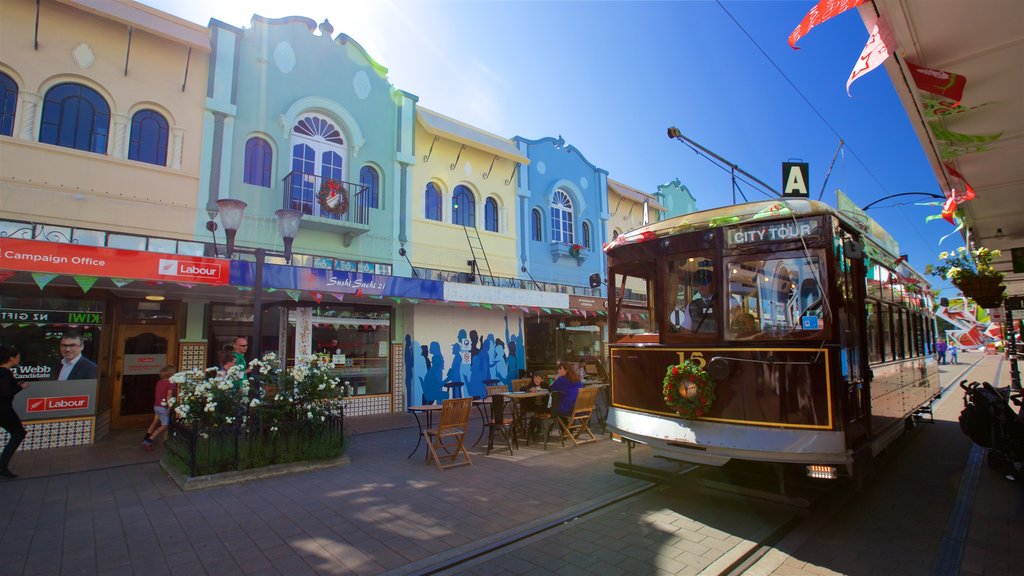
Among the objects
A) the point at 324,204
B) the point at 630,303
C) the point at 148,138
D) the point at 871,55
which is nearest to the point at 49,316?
the point at 148,138

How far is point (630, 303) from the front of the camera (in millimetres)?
6062

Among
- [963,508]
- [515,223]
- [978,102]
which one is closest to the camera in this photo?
[978,102]

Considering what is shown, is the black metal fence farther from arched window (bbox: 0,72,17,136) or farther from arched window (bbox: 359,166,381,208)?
arched window (bbox: 359,166,381,208)

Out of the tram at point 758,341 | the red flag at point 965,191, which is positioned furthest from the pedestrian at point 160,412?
the red flag at point 965,191

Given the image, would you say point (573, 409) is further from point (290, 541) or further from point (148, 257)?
point (148, 257)

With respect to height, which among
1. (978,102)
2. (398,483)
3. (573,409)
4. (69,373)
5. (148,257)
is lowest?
(398,483)

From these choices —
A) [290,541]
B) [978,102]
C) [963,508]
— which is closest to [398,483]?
[290,541]

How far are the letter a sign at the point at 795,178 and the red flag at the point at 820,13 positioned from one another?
6147mm

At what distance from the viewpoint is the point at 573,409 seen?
8625 millimetres

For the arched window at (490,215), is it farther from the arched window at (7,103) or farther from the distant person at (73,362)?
the arched window at (7,103)

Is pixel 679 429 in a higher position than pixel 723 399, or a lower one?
lower

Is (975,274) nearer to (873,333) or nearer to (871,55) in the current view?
(873,333)

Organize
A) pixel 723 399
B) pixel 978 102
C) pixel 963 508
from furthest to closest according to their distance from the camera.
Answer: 1. pixel 963 508
2. pixel 723 399
3. pixel 978 102

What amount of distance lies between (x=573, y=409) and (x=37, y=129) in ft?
37.3
